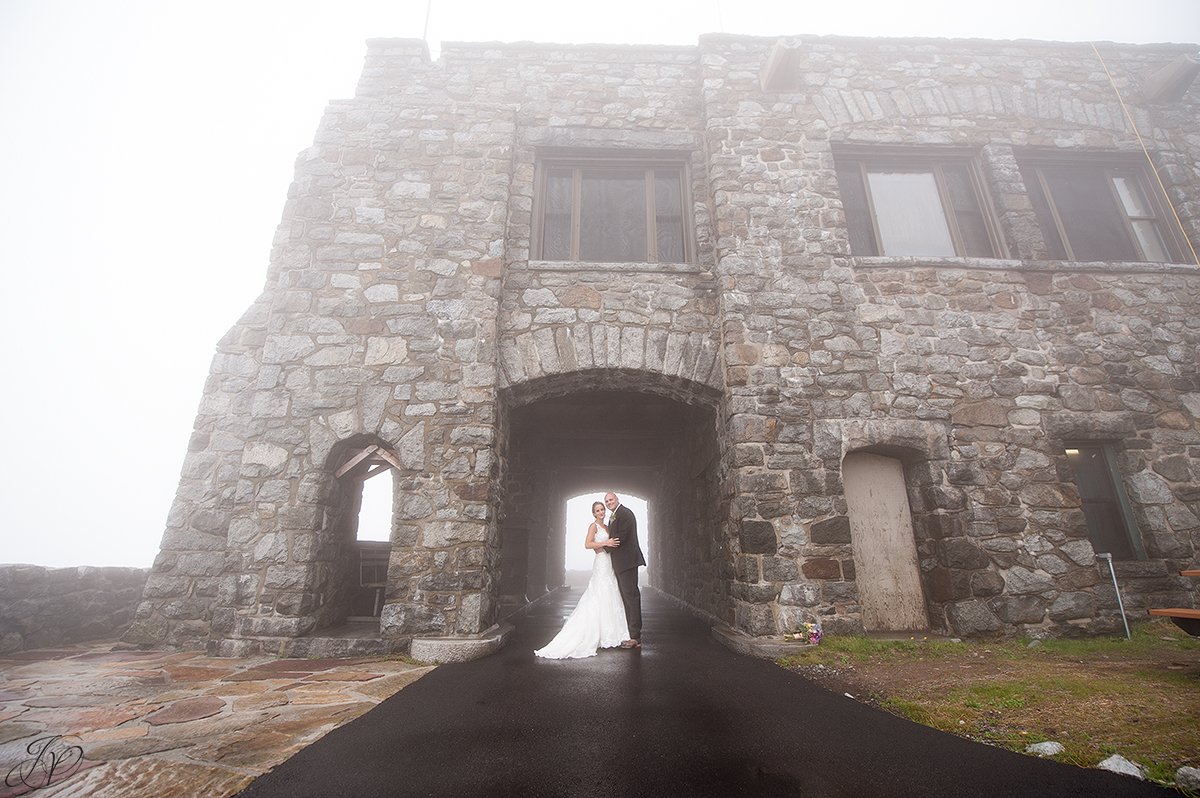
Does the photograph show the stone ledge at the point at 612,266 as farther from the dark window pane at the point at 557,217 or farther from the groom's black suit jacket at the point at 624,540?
the groom's black suit jacket at the point at 624,540

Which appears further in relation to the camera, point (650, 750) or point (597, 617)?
point (597, 617)

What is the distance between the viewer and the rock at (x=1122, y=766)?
201 centimetres

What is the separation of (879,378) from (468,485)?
4.43 m

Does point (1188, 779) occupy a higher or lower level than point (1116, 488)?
lower

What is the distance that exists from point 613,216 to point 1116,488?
6.38 meters

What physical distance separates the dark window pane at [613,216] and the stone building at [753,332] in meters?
0.05

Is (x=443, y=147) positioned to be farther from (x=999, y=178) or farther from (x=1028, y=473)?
(x=1028, y=473)

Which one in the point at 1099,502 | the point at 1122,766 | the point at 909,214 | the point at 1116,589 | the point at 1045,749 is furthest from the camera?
the point at 909,214

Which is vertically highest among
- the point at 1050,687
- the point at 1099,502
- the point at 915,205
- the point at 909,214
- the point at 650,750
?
the point at 915,205

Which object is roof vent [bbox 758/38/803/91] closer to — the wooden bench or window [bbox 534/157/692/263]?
window [bbox 534/157/692/263]

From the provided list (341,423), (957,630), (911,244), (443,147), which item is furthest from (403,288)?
(957,630)

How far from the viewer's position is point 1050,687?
3.11 m

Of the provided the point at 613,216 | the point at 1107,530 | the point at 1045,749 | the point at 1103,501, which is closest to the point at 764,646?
the point at 1045,749

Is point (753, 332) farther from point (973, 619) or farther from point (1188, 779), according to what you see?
point (1188, 779)
